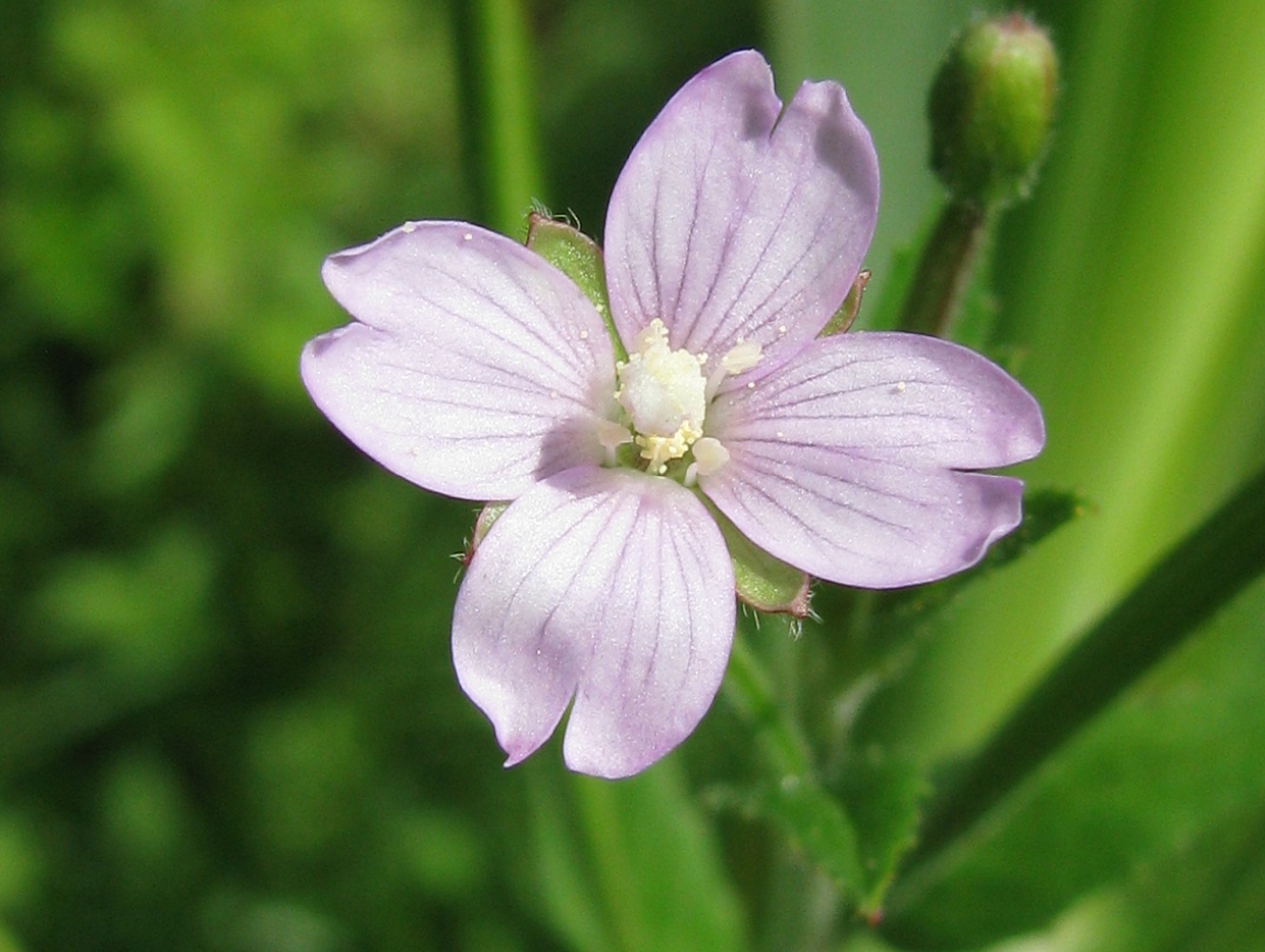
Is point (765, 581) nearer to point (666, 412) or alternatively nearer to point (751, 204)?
point (666, 412)

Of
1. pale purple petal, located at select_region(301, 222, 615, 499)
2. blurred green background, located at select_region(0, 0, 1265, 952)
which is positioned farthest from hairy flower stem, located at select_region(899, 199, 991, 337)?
blurred green background, located at select_region(0, 0, 1265, 952)

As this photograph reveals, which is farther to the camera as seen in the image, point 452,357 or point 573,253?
point 573,253

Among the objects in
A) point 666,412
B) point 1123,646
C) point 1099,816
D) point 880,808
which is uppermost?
point 666,412

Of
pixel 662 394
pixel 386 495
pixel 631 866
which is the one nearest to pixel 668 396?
pixel 662 394

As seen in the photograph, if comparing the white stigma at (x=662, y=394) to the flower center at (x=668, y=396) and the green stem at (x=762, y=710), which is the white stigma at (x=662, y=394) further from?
the green stem at (x=762, y=710)

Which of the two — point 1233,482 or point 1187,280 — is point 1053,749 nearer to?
point 1187,280

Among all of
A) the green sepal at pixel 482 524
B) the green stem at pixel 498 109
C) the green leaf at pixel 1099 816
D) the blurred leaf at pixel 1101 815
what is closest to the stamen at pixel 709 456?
the green sepal at pixel 482 524
